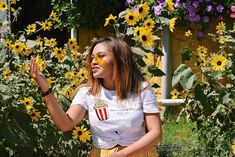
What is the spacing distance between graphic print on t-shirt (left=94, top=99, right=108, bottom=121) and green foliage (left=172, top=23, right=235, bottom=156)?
2.61 ft

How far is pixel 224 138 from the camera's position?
3.36 meters

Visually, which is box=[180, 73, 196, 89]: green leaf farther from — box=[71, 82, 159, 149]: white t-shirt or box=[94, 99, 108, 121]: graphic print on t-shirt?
box=[94, 99, 108, 121]: graphic print on t-shirt

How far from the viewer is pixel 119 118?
2.40m

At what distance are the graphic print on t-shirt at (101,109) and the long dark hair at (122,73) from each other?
65 millimetres

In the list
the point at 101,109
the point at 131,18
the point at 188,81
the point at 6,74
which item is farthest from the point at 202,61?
the point at 6,74

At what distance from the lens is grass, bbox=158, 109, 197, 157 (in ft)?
12.5

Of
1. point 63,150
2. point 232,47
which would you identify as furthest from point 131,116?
point 232,47

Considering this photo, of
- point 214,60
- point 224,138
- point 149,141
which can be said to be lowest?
point 224,138

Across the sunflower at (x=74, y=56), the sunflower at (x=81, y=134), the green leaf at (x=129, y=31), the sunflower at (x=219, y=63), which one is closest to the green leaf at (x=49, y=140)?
the sunflower at (x=81, y=134)

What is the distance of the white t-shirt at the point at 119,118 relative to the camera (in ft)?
7.89

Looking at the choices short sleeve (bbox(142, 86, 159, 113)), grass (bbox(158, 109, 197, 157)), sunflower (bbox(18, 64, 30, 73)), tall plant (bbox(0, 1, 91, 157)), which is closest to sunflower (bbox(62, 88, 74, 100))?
tall plant (bbox(0, 1, 91, 157))

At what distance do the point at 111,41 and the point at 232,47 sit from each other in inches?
40.0

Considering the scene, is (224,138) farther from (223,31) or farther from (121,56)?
(121,56)

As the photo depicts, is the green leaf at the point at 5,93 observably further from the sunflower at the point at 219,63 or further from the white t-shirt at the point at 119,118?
the sunflower at the point at 219,63
